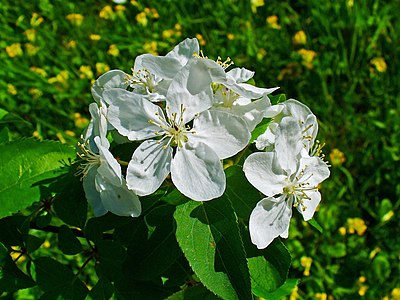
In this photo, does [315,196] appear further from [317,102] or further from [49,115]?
[49,115]

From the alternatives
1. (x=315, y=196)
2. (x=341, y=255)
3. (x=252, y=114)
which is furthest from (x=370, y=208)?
(x=252, y=114)

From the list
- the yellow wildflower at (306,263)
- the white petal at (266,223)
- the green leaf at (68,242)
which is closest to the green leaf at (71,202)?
the green leaf at (68,242)

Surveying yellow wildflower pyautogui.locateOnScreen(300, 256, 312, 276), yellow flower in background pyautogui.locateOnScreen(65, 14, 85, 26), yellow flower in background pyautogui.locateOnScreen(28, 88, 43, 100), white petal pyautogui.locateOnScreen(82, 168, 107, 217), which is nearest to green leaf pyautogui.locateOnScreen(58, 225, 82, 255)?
white petal pyautogui.locateOnScreen(82, 168, 107, 217)

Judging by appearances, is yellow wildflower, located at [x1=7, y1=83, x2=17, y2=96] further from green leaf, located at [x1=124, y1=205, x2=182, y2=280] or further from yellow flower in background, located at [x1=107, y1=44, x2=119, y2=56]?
green leaf, located at [x1=124, y1=205, x2=182, y2=280]

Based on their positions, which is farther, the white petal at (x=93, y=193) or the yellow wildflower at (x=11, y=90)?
the yellow wildflower at (x=11, y=90)

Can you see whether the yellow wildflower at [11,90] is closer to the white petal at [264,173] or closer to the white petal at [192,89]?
the white petal at [192,89]

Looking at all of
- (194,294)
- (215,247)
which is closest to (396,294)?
(194,294)

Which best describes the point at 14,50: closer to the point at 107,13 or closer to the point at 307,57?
the point at 107,13
